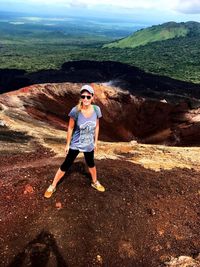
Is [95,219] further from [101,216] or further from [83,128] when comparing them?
[83,128]

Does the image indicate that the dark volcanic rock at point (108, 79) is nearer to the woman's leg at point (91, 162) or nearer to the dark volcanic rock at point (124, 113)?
the dark volcanic rock at point (124, 113)

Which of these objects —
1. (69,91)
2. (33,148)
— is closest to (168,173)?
(33,148)

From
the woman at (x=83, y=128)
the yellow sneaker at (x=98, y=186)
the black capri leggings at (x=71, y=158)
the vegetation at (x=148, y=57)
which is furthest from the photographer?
the vegetation at (x=148, y=57)

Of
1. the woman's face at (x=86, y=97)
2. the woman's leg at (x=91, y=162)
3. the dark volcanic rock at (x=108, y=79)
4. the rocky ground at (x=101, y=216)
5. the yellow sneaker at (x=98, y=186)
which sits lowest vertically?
the dark volcanic rock at (x=108, y=79)

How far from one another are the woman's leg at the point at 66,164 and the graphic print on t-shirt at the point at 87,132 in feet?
1.09

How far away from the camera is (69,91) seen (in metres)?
35.1

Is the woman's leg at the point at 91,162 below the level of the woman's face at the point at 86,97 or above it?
below

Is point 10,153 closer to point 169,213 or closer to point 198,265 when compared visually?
point 169,213

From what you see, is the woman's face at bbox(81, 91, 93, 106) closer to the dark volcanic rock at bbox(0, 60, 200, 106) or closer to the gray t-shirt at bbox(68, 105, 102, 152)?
the gray t-shirt at bbox(68, 105, 102, 152)

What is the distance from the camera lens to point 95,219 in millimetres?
10336

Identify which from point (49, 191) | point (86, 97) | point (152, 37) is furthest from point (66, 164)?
point (152, 37)

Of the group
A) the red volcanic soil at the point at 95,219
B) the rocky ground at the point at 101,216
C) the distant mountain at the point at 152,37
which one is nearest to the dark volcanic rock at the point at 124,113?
the rocky ground at the point at 101,216

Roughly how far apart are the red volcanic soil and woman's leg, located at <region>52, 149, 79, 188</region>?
368 millimetres

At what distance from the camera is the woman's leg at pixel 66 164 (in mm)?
10461
